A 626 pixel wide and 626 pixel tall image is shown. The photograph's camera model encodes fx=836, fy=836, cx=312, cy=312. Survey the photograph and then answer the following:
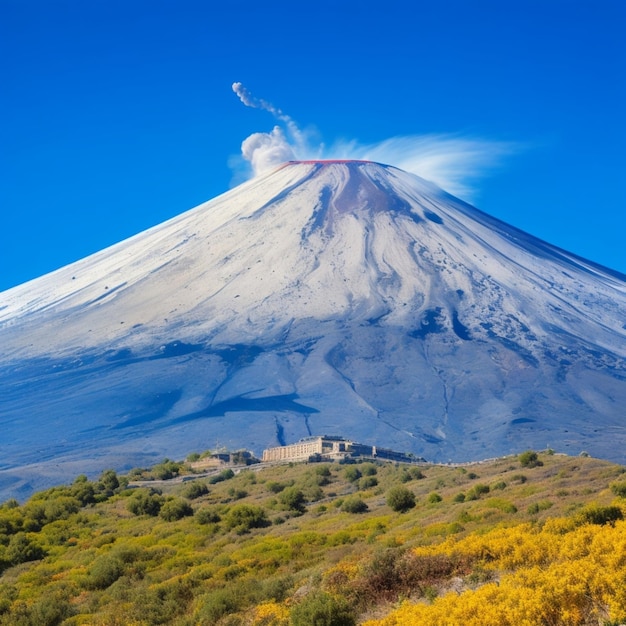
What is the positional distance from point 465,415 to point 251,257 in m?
66.4

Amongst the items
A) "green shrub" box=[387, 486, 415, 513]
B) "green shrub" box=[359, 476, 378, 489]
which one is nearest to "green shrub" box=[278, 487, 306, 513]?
"green shrub" box=[387, 486, 415, 513]

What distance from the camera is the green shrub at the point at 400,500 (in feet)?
109

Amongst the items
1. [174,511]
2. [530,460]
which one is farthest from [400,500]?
[530,460]

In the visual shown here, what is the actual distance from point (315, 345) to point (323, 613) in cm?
13498

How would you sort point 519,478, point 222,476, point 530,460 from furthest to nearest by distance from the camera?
point 222,476, point 530,460, point 519,478

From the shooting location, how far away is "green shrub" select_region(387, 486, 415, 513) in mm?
33312

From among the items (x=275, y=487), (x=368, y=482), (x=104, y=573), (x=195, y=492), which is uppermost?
(x=195, y=492)

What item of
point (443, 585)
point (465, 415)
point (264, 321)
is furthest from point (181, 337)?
point (443, 585)

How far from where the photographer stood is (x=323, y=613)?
15.0 metres

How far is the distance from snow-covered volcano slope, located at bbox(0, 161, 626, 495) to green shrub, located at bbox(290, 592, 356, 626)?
95.3m

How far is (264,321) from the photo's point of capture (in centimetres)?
15700

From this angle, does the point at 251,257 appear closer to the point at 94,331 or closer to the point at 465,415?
the point at 94,331

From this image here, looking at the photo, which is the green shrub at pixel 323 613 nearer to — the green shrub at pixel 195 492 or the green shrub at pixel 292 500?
the green shrub at pixel 292 500

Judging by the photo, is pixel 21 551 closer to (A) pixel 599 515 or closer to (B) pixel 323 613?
(B) pixel 323 613
